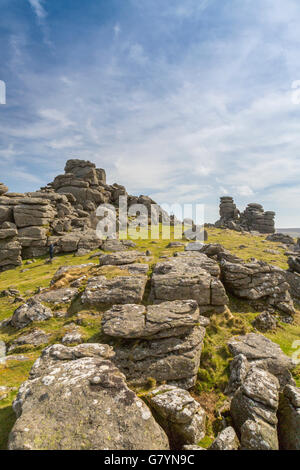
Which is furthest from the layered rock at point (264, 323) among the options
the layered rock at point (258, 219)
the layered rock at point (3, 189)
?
the layered rock at point (258, 219)

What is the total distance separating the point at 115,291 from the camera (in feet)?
63.5

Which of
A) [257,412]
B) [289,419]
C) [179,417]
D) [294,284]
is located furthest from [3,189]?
[289,419]

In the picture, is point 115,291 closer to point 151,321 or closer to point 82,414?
point 151,321

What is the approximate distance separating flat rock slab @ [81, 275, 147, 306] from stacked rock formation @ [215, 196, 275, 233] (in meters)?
111

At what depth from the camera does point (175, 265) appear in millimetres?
23688

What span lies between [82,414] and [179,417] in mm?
3836

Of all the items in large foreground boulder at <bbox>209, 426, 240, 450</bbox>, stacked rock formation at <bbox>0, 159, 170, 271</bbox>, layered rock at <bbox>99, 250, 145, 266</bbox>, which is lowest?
large foreground boulder at <bbox>209, 426, 240, 450</bbox>

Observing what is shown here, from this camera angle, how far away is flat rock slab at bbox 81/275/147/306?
18844mm

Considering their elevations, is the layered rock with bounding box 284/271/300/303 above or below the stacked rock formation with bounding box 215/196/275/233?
below

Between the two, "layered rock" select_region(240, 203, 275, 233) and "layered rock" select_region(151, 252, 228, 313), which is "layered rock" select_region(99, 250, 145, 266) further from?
"layered rock" select_region(240, 203, 275, 233)

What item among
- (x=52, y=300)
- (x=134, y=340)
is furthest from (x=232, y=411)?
(x=52, y=300)

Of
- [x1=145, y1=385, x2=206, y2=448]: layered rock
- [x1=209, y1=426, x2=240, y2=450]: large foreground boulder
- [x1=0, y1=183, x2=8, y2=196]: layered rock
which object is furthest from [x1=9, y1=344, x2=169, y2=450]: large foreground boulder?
[x1=0, y1=183, x2=8, y2=196]: layered rock

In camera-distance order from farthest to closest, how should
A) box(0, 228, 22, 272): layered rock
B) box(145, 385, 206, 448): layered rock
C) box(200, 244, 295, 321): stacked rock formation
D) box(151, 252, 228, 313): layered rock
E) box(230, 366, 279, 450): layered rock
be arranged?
box(0, 228, 22, 272): layered rock < box(200, 244, 295, 321): stacked rock formation < box(151, 252, 228, 313): layered rock < box(145, 385, 206, 448): layered rock < box(230, 366, 279, 450): layered rock

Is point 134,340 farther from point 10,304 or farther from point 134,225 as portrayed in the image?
point 134,225
